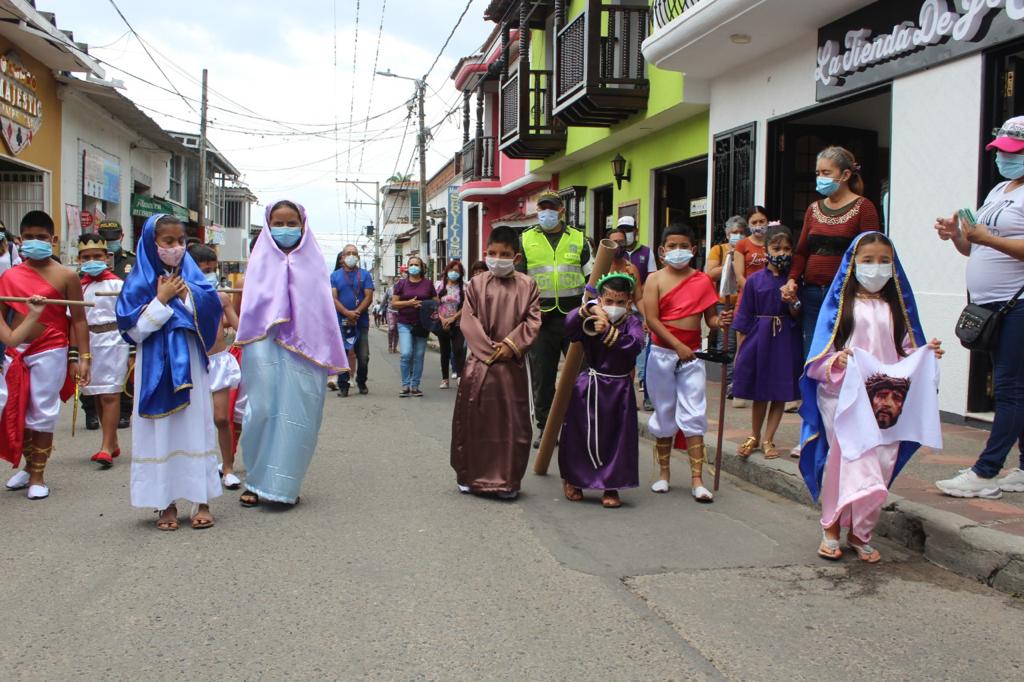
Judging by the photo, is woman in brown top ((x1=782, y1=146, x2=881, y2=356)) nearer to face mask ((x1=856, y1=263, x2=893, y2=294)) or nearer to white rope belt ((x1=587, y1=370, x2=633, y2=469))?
face mask ((x1=856, y1=263, x2=893, y2=294))

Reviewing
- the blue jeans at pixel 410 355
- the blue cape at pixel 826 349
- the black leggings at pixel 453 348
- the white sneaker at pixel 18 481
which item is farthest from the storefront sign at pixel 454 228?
the blue cape at pixel 826 349

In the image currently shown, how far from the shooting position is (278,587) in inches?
165

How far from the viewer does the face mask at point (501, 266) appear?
630 centimetres

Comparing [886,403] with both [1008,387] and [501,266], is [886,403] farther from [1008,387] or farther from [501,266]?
[501,266]

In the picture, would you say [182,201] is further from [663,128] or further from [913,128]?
[913,128]

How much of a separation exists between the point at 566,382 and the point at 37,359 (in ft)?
12.0

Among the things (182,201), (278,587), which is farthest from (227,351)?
(182,201)

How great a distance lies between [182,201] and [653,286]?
108 ft

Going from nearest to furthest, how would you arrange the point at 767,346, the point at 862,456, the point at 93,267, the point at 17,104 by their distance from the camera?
the point at 862,456, the point at 767,346, the point at 93,267, the point at 17,104

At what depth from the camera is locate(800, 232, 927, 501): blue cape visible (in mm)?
4773

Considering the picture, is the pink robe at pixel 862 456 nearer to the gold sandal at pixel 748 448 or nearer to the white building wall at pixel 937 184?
the gold sandal at pixel 748 448

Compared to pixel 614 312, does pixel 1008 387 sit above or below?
below

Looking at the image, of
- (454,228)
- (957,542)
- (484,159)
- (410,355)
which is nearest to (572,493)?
(957,542)

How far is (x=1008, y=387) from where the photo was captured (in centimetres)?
534
